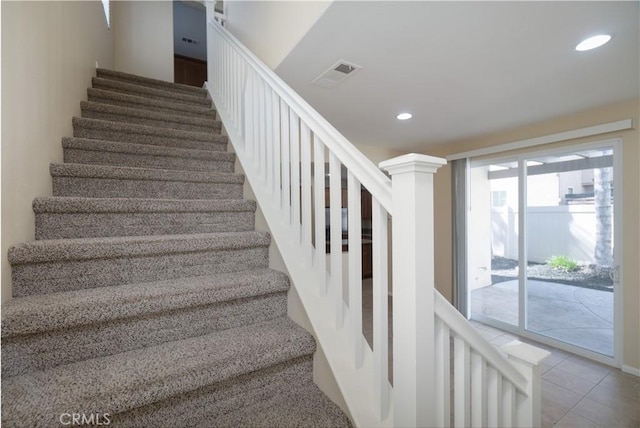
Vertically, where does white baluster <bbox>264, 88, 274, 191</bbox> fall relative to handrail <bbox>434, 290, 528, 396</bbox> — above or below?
above

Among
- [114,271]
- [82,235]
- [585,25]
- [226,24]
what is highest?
[226,24]

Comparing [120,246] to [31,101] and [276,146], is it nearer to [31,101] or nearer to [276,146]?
[31,101]

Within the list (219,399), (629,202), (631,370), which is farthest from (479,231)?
(219,399)

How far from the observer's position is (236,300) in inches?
48.6

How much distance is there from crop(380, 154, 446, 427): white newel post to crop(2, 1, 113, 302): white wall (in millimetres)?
1356

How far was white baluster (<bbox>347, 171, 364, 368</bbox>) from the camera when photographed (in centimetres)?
102

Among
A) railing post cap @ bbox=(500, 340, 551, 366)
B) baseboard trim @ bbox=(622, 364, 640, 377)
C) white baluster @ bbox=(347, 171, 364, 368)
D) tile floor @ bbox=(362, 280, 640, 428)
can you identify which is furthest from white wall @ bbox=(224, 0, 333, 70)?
baseboard trim @ bbox=(622, 364, 640, 377)

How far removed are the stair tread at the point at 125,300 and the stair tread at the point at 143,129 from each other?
4.49 ft

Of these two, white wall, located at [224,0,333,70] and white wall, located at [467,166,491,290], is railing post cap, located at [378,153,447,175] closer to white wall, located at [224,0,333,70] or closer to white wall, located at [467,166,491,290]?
white wall, located at [224,0,333,70]

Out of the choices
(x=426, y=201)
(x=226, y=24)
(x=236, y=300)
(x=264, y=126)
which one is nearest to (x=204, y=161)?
(x=264, y=126)

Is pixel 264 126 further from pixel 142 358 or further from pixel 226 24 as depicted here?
pixel 226 24

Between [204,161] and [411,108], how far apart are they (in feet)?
6.49

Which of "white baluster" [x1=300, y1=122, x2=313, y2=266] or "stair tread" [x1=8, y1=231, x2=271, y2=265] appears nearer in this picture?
"stair tread" [x1=8, y1=231, x2=271, y2=265]

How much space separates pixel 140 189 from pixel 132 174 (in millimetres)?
96
